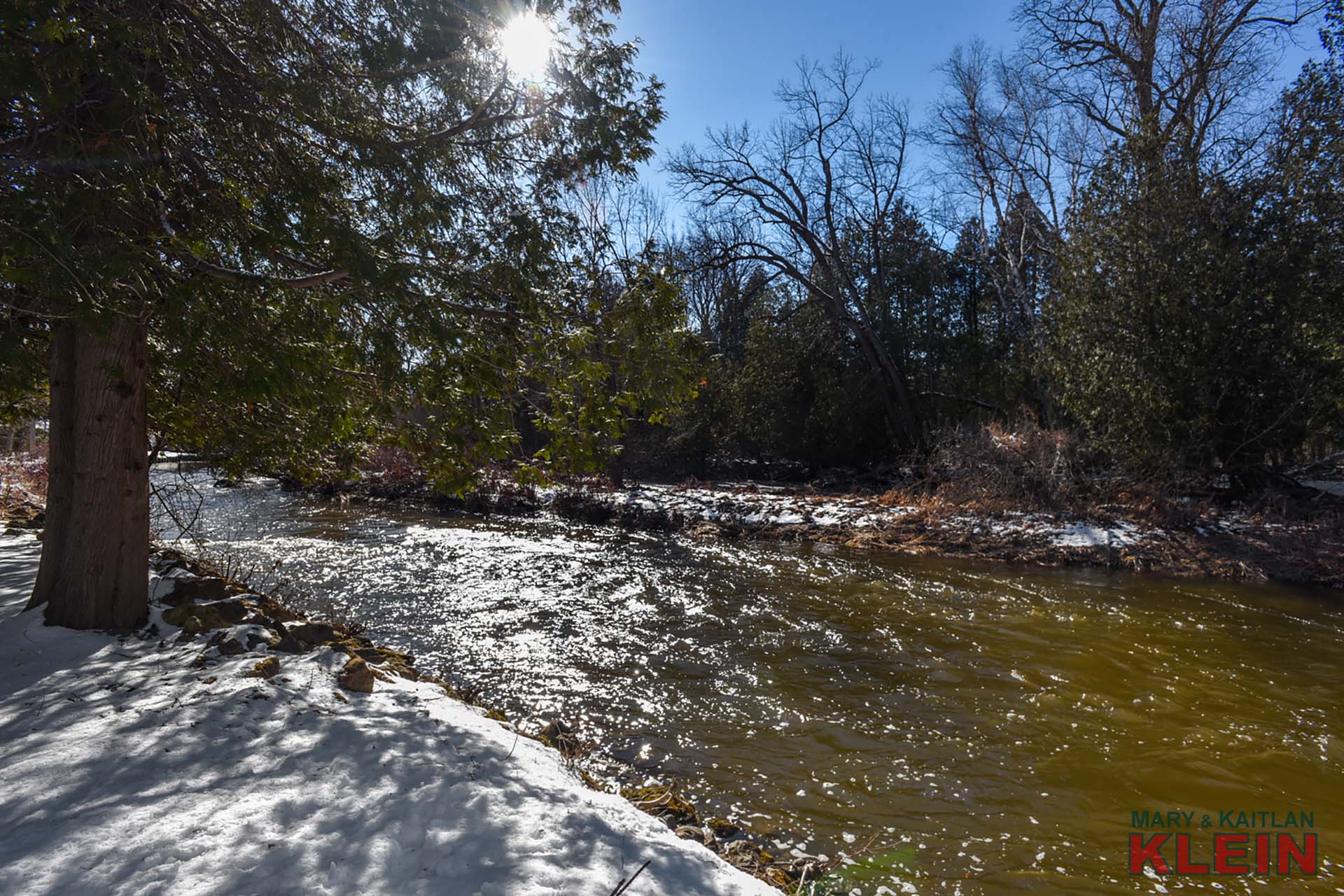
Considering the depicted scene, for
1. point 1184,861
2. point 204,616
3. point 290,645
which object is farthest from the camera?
point 204,616

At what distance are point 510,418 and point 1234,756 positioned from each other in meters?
5.96

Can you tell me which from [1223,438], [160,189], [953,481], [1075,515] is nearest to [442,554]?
[160,189]

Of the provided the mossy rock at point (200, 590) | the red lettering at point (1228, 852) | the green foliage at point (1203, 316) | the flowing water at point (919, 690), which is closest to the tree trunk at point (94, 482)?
the mossy rock at point (200, 590)

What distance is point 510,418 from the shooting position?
609 cm

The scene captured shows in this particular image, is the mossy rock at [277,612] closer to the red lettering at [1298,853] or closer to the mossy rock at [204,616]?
the mossy rock at [204,616]

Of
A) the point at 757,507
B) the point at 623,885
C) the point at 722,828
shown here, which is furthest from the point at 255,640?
the point at 757,507

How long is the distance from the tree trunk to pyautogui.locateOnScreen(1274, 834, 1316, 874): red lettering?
6.66m

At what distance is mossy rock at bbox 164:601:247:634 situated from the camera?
5.18m

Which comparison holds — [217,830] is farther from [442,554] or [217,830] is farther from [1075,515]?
[1075,515]

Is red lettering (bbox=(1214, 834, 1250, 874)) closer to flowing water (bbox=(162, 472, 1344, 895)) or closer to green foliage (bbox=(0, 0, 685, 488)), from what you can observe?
flowing water (bbox=(162, 472, 1344, 895))

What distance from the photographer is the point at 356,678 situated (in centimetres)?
456

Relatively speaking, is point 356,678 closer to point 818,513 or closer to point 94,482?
point 94,482

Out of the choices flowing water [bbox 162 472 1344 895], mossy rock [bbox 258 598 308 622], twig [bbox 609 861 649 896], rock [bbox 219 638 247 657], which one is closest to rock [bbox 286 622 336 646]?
rock [bbox 219 638 247 657]

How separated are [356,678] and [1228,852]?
17.1 ft
